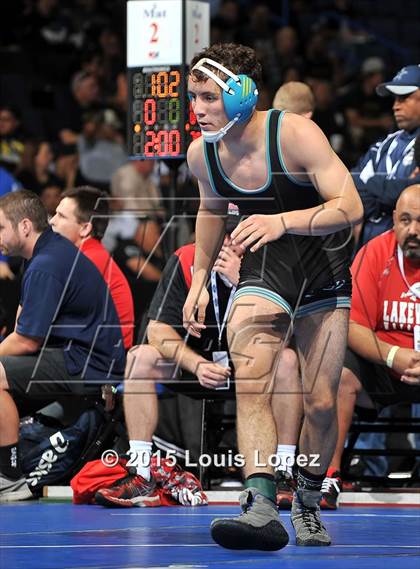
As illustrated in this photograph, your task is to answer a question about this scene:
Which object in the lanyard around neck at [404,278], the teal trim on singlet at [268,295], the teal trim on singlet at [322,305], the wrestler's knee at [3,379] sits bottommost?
the wrestler's knee at [3,379]

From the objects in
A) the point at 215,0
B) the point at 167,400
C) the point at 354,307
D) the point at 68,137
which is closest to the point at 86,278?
the point at 167,400

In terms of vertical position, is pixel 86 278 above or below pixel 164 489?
above

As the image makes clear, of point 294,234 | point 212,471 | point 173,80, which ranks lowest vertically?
point 212,471

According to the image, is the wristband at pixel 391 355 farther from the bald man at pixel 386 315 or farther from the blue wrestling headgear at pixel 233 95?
the blue wrestling headgear at pixel 233 95

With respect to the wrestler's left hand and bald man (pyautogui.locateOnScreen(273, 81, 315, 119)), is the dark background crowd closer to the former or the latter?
bald man (pyautogui.locateOnScreen(273, 81, 315, 119))

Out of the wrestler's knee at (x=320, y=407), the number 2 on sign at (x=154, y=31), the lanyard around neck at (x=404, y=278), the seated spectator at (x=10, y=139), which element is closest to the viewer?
the wrestler's knee at (x=320, y=407)

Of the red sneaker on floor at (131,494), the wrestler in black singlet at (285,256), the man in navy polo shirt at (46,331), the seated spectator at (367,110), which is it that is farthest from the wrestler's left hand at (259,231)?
the seated spectator at (367,110)

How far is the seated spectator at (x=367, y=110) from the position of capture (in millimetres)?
14039

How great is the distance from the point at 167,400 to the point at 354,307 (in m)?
1.24

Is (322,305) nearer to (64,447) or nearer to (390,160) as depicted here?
(64,447)

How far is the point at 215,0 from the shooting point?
48.4 feet

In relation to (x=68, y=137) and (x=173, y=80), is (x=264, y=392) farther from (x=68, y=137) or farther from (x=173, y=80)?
(x=68, y=137)

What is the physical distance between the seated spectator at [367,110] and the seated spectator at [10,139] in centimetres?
346

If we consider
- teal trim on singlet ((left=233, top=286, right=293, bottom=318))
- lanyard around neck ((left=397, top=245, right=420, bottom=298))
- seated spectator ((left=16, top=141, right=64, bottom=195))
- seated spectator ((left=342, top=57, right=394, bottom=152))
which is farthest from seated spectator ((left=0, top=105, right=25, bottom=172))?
Answer: teal trim on singlet ((left=233, top=286, right=293, bottom=318))
